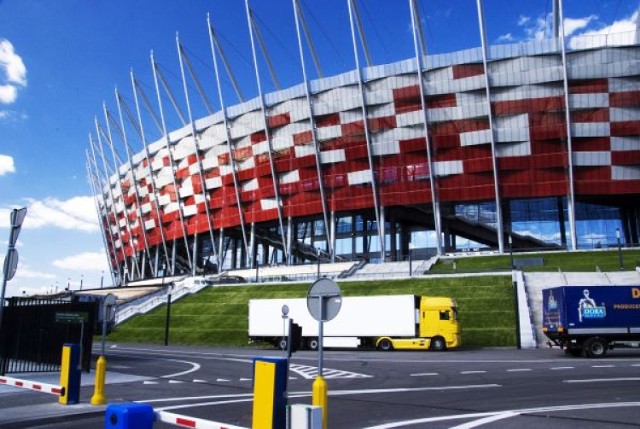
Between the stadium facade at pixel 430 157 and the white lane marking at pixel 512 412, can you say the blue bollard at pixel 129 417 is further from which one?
the stadium facade at pixel 430 157

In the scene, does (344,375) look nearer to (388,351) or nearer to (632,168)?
(388,351)

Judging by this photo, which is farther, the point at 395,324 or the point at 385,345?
the point at 385,345

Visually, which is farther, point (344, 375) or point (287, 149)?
point (287, 149)

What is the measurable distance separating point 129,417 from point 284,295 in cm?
4699

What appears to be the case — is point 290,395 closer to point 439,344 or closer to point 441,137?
point 439,344

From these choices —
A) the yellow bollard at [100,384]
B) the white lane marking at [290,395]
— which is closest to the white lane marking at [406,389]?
the white lane marking at [290,395]

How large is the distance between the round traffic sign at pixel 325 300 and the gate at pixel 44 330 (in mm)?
13004

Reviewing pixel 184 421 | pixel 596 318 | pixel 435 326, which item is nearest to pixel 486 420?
pixel 184 421

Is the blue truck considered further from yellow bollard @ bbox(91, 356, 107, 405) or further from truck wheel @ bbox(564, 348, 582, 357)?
yellow bollard @ bbox(91, 356, 107, 405)

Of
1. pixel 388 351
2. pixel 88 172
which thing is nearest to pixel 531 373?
pixel 388 351

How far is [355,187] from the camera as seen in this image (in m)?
72.4

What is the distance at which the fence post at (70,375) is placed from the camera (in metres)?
12.0

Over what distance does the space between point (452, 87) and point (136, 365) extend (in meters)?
53.4

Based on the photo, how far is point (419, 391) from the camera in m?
15.3
